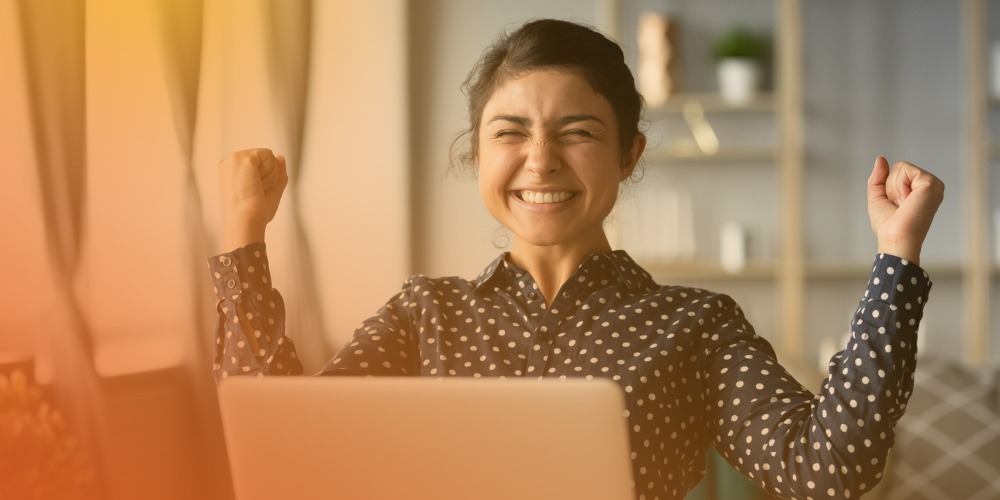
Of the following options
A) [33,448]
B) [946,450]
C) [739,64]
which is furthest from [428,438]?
[739,64]

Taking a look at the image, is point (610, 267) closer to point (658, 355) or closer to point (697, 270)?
point (658, 355)

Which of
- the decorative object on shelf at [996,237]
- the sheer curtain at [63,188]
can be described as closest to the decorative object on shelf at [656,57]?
the decorative object on shelf at [996,237]

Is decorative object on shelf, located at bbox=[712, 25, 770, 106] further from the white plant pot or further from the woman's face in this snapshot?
the woman's face

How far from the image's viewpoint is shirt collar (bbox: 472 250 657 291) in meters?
1.20

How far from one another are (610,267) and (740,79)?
247 cm

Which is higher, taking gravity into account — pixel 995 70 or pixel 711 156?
pixel 995 70

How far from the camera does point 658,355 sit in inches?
43.3

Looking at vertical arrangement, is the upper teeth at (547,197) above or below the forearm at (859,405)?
above

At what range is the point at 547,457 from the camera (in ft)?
2.36

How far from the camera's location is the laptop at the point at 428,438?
71 centimetres

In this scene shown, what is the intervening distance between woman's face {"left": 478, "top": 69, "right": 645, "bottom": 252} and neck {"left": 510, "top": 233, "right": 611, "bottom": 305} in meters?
0.03

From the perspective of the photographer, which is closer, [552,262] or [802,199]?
[552,262]

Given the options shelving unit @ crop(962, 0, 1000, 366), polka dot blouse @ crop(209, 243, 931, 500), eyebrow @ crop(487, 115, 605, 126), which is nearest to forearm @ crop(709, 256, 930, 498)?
polka dot blouse @ crop(209, 243, 931, 500)

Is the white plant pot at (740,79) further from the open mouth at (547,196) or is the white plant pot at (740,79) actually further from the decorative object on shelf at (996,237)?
the open mouth at (547,196)
